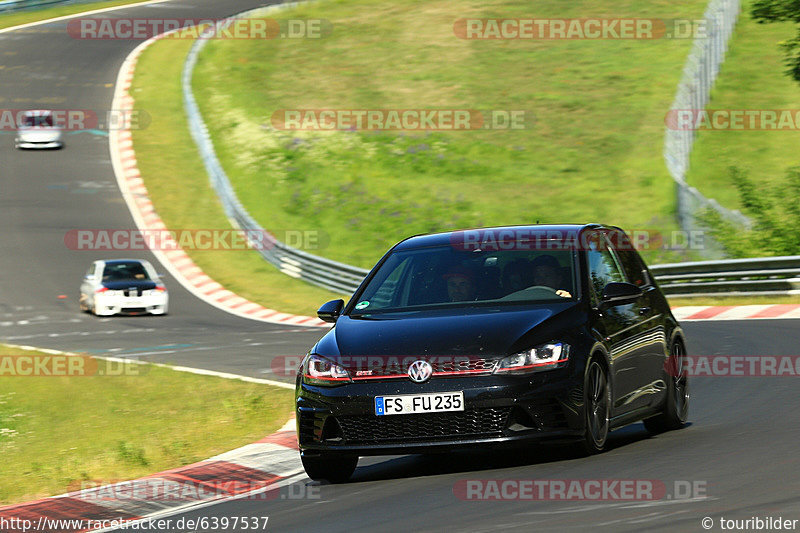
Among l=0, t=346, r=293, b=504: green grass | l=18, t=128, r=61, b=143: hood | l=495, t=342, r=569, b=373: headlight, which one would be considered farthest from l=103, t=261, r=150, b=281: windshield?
l=495, t=342, r=569, b=373: headlight

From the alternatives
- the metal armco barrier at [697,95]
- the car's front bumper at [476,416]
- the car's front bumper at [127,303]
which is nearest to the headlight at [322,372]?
the car's front bumper at [476,416]

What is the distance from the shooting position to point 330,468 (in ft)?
28.5

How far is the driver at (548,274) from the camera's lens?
896cm

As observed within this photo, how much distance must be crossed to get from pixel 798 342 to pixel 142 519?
1013 centimetres

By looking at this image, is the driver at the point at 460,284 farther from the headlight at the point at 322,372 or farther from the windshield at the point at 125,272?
the windshield at the point at 125,272

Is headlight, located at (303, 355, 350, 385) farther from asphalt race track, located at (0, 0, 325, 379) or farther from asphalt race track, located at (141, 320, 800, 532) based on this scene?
asphalt race track, located at (0, 0, 325, 379)

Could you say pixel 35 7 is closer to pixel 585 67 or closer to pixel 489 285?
pixel 585 67

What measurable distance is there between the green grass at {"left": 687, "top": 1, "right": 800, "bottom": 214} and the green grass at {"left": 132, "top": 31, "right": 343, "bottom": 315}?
1149 centimetres

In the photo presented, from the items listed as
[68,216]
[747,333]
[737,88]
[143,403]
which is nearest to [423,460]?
[143,403]

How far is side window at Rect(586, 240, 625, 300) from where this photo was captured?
9.23 m

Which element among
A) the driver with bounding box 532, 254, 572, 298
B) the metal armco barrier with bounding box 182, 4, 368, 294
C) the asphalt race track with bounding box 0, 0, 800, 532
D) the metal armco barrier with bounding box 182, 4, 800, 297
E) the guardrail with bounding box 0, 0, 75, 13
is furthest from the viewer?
the guardrail with bounding box 0, 0, 75, 13

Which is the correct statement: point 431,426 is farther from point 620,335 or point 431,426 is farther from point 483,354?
point 620,335

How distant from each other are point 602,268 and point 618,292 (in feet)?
2.29

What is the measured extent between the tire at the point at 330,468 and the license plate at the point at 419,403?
0.66 metres
